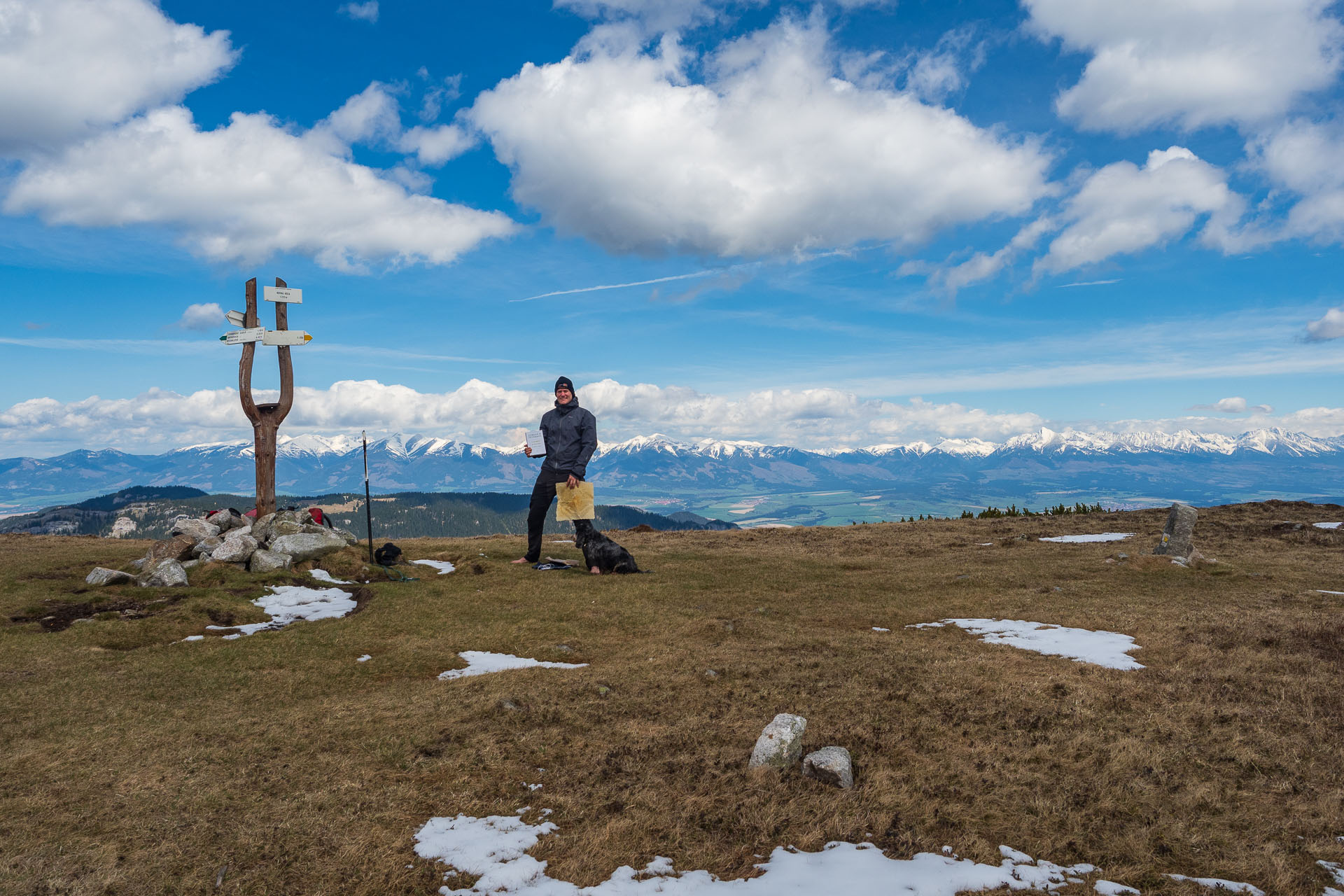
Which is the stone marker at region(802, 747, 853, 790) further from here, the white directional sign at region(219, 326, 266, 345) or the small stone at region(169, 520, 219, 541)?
the white directional sign at region(219, 326, 266, 345)

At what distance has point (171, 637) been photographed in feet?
38.8

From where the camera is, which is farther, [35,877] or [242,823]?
[242,823]

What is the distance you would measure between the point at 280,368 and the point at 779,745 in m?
20.3

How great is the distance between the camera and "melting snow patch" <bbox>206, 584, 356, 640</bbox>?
41.8ft

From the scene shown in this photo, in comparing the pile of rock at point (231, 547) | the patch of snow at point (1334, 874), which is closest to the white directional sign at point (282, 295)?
the pile of rock at point (231, 547)

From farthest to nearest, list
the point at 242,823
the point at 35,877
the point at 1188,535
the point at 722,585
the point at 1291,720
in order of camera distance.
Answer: the point at 1188,535
the point at 722,585
the point at 1291,720
the point at 242,823
the point at 35,877

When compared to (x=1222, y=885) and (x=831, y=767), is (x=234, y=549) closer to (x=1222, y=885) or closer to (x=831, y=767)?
(x=831, y=767)

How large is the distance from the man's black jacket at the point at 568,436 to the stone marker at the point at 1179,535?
58.9ft

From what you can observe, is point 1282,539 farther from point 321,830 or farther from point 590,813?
point 321,830

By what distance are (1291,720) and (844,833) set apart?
6.29m

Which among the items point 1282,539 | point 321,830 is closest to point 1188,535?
point 1282,539

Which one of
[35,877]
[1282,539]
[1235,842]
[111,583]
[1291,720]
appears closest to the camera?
[35,877]

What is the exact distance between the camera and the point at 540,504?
62.5ft

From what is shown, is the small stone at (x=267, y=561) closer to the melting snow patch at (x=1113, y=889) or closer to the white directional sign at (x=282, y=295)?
the white directional sign at (x=282, y=295)
